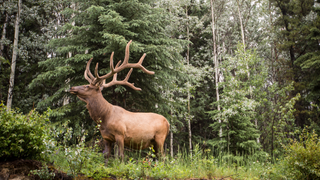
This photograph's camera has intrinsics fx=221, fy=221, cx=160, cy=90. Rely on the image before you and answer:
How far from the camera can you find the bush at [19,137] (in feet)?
9.02

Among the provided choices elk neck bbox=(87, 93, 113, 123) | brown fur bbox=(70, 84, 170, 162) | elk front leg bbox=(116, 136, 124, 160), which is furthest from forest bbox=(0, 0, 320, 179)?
elk neck bbox=(87, 93, 113, 123)

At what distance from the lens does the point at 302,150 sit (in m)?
4.14

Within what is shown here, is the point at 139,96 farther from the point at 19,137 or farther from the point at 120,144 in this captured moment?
the point at 19,137

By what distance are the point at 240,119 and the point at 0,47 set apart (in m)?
13.6

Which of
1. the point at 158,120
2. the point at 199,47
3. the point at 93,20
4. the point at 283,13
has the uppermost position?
the point at 283,13

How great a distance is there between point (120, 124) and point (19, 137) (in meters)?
2.14

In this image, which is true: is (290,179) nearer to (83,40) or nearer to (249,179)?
(249,179)

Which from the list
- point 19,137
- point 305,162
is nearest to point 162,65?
point 305,162

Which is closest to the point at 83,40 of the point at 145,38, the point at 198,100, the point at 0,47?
the point at 145,38

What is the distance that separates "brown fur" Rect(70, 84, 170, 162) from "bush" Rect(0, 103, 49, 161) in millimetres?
1578

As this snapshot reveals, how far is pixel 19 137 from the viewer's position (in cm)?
283

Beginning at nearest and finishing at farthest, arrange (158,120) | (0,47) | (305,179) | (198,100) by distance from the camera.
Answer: (305,179) → (158,120) → (0,47) → (198,100)

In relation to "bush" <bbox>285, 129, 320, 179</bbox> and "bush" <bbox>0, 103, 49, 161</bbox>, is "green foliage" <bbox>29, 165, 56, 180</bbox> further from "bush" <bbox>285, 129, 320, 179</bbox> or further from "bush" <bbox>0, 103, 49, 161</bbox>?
"bush" <bbox>285, 129, 320, 179</bbox>

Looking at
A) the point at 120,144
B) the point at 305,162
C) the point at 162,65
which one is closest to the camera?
the point at 305,162
